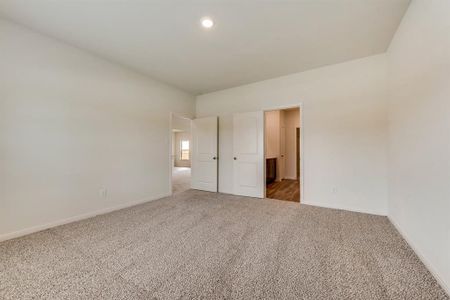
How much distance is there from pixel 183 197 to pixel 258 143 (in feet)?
6.81

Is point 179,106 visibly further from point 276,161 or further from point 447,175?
point 447,175

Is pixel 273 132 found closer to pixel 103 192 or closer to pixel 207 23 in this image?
pixel 207 23

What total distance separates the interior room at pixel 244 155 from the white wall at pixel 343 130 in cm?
2

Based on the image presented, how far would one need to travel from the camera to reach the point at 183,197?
409cm

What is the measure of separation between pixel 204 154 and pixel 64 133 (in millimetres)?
2839

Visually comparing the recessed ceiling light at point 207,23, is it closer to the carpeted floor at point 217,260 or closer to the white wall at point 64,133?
the white wall at point 64,133

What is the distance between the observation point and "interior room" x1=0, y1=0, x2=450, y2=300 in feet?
4.92

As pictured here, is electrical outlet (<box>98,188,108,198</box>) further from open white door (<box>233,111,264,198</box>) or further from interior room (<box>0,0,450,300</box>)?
open white door (<box>233,111,264,198</box>)

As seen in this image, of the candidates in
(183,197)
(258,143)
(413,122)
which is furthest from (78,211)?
(413,122)

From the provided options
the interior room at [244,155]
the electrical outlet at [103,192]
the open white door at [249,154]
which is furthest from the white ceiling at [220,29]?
the electrical outlet at [103,192]

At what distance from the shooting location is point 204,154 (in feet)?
15.8

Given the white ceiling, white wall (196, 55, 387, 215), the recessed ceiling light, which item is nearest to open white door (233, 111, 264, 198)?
white wall (196, 55, 387, 215)

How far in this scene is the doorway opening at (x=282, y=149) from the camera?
18.4 feet

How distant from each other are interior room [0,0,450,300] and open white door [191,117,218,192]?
0.66 metres
